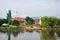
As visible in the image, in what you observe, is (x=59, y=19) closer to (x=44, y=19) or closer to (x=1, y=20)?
(x=44, y=19)

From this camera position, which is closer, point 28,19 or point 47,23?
point 47,23

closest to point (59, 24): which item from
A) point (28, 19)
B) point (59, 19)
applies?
point (59, 19)

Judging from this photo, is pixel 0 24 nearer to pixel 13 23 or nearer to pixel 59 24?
pixel 13 23

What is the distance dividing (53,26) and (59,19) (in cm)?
212

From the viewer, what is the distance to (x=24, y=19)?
64.8 metres

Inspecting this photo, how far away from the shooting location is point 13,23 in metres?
44.6

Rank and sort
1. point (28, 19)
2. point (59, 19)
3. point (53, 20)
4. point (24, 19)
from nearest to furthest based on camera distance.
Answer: point (53, 20), point (59, 19), point (28, 19), point (24, 19)

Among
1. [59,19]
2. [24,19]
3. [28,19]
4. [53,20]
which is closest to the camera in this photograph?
[53,20]

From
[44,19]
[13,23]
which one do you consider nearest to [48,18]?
[44,19]

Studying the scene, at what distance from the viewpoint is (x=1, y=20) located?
153 feet

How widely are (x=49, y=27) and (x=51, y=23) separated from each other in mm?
1312

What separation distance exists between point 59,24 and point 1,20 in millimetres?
11346

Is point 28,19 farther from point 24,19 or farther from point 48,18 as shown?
point 48,18

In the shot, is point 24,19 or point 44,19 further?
point 24,19
